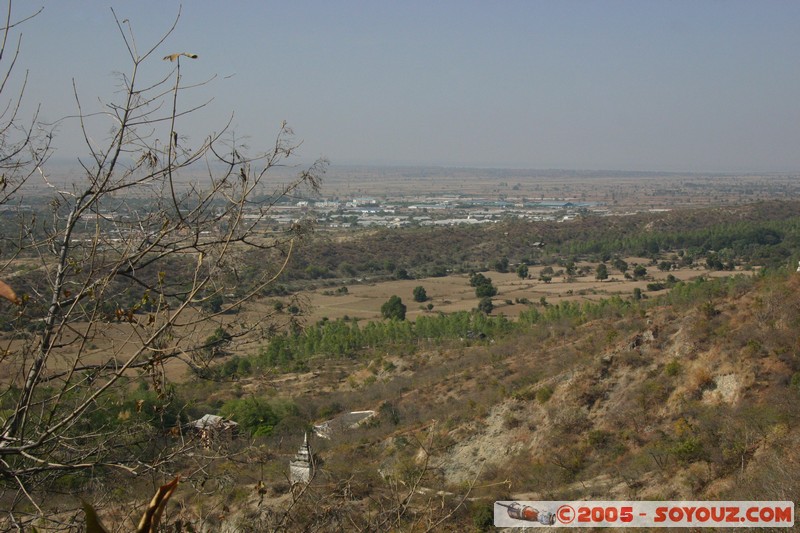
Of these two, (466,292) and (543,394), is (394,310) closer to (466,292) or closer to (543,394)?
(466,292)

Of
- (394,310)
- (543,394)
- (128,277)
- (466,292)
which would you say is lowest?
(466,292)

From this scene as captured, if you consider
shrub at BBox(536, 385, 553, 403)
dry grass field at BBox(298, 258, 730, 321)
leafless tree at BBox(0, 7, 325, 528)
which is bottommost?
dry grass field at BBox(298, 258, 730, 321)

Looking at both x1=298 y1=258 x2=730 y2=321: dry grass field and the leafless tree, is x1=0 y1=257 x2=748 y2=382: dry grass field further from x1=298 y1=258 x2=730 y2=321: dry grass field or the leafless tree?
the leafless tree

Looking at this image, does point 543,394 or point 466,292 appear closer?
point 543,394

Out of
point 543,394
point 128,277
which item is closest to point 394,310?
point 543,394

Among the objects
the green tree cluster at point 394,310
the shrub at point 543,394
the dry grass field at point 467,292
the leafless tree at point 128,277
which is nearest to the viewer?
the leafless tree at point 128,277

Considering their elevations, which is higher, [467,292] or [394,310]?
[394,310]

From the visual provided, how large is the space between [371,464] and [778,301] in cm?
889

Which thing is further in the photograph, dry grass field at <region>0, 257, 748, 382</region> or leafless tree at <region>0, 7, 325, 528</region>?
dry grass field at <region>0, 257, 748, 382</region>

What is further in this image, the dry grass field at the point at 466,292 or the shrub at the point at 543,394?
the dry grass field at the point at 466,292

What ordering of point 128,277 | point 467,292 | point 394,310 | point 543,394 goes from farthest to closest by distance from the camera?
point 467,292 < point 394,310 < point 543,394 < point 128,277

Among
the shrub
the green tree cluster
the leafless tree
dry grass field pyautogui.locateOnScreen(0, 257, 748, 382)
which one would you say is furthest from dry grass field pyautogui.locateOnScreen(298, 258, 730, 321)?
the leafless tree

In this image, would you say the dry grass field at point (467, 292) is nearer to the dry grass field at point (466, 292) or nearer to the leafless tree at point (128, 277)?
the dry grass field at point (466, 292)

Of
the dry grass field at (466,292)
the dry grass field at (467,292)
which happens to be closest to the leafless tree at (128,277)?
the dry grass field at (467,292)
